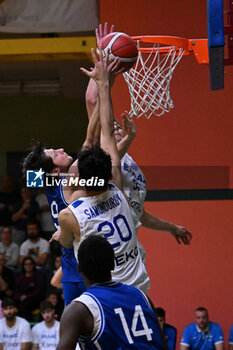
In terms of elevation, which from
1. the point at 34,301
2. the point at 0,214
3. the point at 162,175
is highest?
the point at 162,175

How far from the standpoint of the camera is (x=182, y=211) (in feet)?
27.2

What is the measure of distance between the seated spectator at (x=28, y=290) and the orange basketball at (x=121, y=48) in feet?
17.3

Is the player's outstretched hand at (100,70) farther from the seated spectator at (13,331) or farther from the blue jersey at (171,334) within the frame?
the seated spectator at (13,331)

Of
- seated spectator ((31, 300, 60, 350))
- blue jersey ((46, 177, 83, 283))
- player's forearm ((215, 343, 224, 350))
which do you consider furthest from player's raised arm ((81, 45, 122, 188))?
seated spectator ((31, 300, 60, 350))

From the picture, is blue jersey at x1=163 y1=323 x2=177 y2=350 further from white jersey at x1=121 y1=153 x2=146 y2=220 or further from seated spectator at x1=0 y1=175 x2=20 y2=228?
seated spectator at x1=0 y1=175 x2=20 y2=228

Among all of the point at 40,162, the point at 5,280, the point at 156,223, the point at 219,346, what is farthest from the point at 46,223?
the point at 40,162

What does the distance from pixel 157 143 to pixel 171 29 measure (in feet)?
4.80

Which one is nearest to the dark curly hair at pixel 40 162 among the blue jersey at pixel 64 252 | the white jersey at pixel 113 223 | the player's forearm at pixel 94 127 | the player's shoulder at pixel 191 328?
the blue jersey at pixel 64 252

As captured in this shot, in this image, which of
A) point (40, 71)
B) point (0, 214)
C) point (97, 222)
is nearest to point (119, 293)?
point (97, 222)

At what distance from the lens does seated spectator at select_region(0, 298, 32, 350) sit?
28.3 feet

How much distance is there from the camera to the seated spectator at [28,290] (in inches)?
365

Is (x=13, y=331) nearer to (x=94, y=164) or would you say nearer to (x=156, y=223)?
(x=156, y=223)

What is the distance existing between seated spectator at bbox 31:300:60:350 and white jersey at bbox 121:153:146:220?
3.77 metres

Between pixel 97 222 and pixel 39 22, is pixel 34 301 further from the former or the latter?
pixel 97 222
